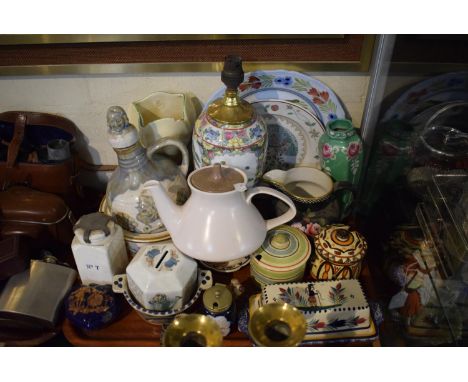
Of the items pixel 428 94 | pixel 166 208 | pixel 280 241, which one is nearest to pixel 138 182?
pixel 166 208

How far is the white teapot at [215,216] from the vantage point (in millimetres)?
744

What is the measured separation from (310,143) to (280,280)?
0.38 m

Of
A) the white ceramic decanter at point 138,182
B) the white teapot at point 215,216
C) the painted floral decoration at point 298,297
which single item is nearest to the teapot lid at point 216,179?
the white teapot at point 215,216

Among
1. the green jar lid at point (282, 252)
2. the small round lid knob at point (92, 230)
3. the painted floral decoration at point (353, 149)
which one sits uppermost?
the painted floral decoration at point (353, 149)

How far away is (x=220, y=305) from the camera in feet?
2.40

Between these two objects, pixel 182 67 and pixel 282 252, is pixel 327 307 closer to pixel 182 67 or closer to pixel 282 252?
pixel 282 252

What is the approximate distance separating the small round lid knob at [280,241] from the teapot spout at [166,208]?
191mm

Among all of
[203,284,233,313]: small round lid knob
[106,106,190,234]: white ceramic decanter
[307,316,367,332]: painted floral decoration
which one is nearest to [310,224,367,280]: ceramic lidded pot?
[307,316,367,332]: painted floral decoration

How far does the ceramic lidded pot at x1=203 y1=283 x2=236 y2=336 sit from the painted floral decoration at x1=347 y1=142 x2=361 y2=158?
0.40 metres

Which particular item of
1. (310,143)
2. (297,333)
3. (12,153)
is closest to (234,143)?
(310,143)

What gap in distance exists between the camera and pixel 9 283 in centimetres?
81

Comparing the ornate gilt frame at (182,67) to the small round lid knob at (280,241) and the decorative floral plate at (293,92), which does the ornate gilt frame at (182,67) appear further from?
the small round lid knob at (280,241)

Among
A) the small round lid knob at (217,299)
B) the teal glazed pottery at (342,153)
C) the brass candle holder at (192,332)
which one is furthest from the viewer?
the teal glazed pottery at (342,153)

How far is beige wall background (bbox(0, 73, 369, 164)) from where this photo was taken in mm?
960
